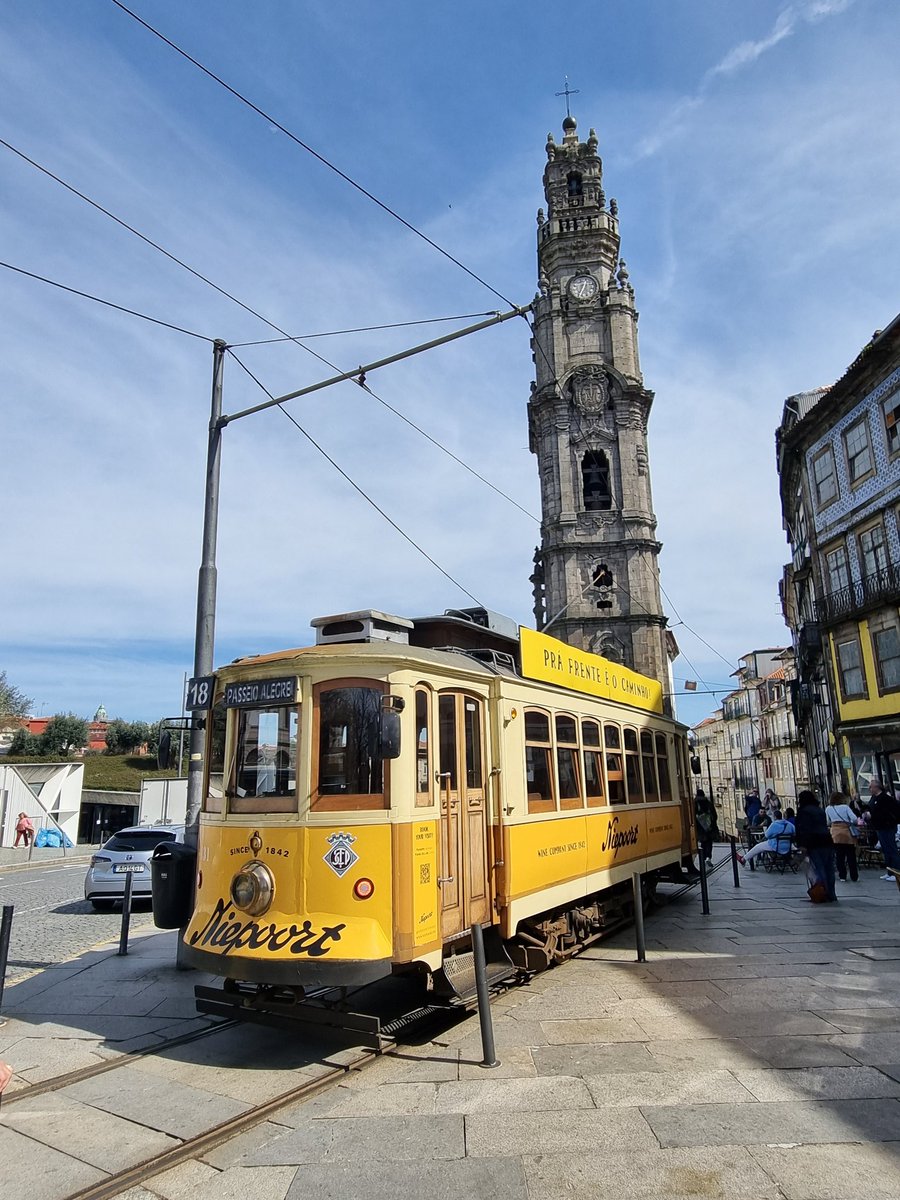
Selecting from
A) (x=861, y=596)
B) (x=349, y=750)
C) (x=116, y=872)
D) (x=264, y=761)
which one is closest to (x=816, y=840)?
(x=349, y=750)

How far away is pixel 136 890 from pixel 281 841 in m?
9.37

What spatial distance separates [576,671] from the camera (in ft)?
31.0

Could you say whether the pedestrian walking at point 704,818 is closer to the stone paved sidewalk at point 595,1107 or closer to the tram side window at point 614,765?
the tram side window at point 614,765

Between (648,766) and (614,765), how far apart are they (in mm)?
1860

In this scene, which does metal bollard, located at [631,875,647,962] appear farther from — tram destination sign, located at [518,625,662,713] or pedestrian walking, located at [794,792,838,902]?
pedestrian walking, located at [794,792,838,902]

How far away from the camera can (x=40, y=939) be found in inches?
432

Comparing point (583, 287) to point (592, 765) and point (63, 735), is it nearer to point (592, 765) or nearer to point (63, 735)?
point (592, 765)

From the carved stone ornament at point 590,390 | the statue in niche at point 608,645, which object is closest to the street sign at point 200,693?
the statue in niche at point 608,645

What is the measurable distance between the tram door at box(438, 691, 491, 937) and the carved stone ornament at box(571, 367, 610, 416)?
41.0m

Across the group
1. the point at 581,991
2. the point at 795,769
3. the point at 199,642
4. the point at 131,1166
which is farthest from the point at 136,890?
the point at 795,769

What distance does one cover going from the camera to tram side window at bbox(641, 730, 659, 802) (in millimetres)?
11773

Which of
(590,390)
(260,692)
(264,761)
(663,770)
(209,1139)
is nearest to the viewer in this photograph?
(209,1139)

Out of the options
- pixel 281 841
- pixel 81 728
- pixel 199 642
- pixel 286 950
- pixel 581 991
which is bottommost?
pixel 581 991

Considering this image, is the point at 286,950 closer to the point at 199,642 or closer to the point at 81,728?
the point at 199,642
